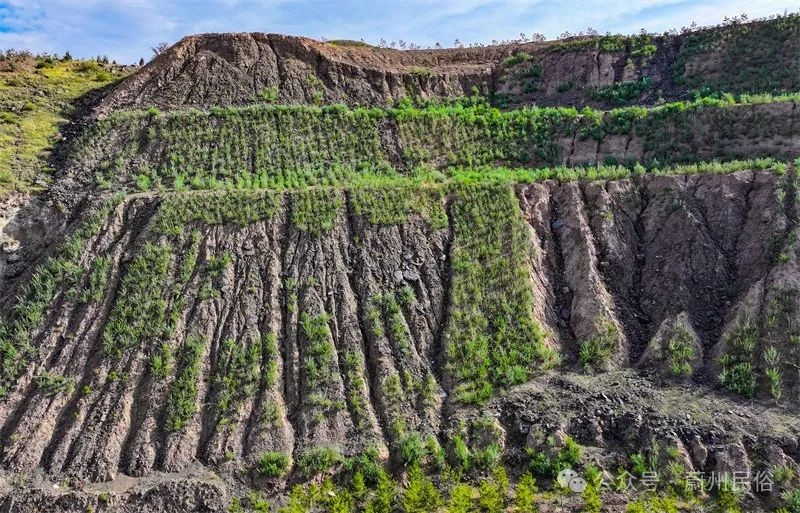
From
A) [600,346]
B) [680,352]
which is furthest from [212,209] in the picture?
[680,352]

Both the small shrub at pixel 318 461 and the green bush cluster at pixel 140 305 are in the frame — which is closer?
the small shrub at pixel 318 461

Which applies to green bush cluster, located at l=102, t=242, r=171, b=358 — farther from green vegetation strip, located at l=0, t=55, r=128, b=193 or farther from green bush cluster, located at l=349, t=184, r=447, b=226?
green vegetation strip, located at l=0, t=55, r=128, b=193

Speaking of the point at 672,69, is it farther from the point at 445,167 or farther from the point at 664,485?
the point at 664,485

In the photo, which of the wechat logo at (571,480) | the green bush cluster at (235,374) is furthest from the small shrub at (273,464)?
the wechat logo at (571,480)

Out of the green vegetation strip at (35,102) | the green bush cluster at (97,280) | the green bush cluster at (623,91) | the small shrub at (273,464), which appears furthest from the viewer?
the green bush cluster at (623,91)

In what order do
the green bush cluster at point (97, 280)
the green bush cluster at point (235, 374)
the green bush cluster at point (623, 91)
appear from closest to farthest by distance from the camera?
the green bush cluster at point (235, 374), the green bush cluster at point (97, 280), the green bush cluster at point (623, 91)

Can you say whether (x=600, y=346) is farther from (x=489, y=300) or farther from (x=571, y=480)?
(x=571, y=480)

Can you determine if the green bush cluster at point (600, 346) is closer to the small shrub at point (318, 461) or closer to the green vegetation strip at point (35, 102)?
the small shrub at point (318, 461)
